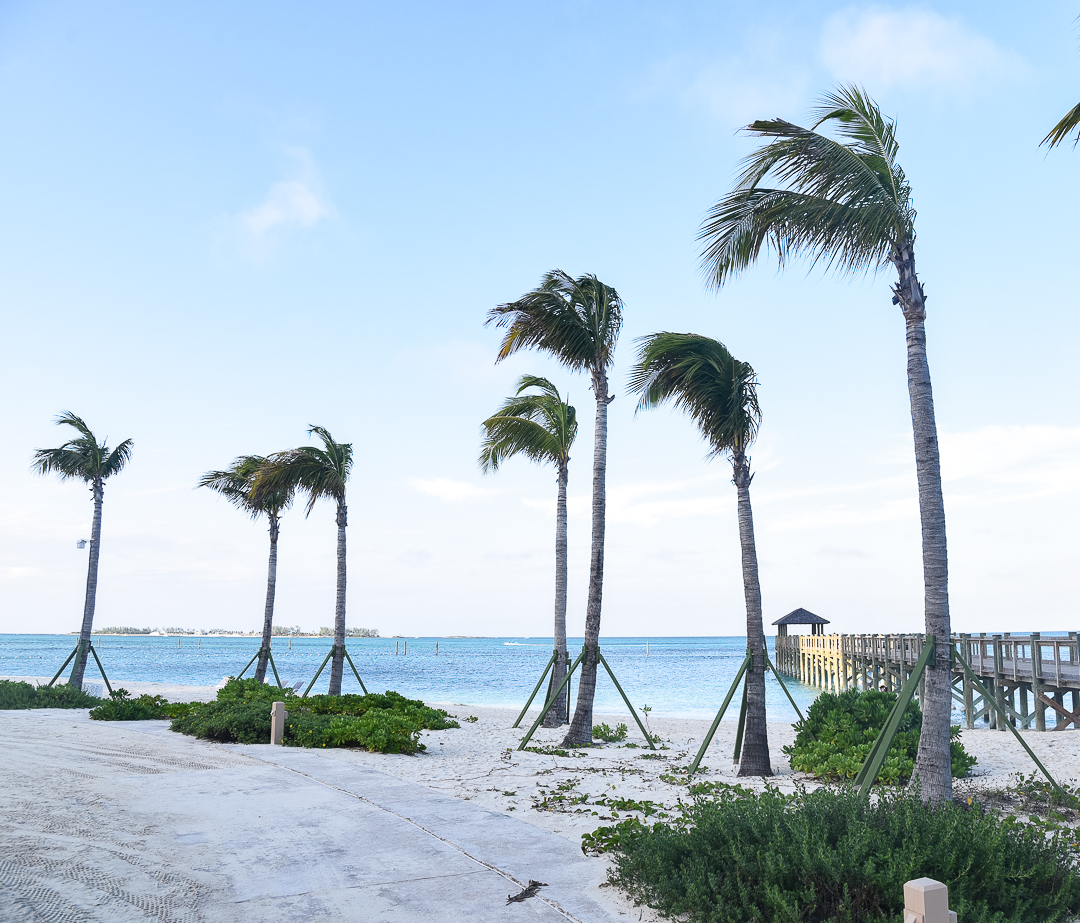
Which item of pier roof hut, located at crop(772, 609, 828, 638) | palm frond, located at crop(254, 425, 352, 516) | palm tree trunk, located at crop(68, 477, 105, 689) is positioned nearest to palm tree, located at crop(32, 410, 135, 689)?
palm tree trunk, located at crop(68, 477, 105, 689)

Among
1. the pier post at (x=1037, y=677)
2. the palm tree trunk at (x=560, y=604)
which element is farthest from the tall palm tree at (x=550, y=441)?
the pier post at (x=1037, y=677)

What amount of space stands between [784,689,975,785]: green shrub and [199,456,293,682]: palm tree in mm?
19049

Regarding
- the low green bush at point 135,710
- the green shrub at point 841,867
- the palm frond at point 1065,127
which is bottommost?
the low green bush at point 135,710

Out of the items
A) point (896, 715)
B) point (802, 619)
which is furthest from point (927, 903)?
point (802, 619)

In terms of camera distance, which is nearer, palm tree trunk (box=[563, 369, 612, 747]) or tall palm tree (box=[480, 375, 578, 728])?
palm tree trunk (box=[563, 369, 612, 747])

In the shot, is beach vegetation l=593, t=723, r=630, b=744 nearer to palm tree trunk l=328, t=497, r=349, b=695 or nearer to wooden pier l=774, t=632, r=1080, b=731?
wooden pier l=774, t=632, r=1080, b=731

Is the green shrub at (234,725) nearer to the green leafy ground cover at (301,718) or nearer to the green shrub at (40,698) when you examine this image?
the green leafy ground cover at (301,718)

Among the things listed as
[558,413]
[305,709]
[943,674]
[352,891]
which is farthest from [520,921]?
[558,413]

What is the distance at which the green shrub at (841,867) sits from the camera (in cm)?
455

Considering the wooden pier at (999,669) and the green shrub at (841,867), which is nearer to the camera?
the green shrub at (841,867)

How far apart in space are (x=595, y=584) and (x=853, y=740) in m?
5.06

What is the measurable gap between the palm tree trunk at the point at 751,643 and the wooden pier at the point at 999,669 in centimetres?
264

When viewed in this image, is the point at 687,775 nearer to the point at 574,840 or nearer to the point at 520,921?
the point at 574,840

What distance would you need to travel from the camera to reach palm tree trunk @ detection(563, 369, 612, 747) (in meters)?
13.9
